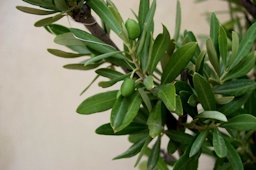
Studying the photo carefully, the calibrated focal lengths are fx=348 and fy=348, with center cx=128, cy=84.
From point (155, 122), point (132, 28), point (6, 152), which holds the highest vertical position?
point (132, 28)

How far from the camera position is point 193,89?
1.41 ft

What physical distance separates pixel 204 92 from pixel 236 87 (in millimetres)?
48

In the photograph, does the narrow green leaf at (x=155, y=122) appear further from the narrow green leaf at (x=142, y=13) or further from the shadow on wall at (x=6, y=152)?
the shadow on wall at (x=6, y=152)

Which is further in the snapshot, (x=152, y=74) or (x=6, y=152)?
(x=6, y=152)

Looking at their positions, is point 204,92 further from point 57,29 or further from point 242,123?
point 57,29

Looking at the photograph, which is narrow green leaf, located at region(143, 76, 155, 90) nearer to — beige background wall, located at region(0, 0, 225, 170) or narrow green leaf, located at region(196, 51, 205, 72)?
narrow green leaf, located at region(196, 51, 205, 72)

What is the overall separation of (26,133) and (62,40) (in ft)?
2.61

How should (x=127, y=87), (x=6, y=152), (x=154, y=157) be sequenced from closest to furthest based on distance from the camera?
(x=127, y=87)
(x=154, y=157)
(x=6, y=152)

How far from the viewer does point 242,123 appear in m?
0.41

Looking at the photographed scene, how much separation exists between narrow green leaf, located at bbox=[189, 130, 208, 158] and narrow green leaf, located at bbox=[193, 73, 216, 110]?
1.2 inches

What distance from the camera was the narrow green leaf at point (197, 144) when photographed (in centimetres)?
41

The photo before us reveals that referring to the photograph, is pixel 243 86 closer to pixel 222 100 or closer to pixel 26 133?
pixel 222 100

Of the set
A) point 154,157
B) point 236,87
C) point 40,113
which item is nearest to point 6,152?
point 40,113

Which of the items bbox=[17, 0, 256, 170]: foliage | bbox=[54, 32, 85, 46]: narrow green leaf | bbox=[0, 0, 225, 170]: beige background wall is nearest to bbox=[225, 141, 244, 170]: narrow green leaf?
bbox=[17, 0, 256, 170]: foliage
